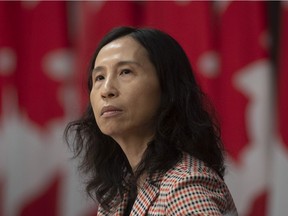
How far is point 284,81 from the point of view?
1.76m

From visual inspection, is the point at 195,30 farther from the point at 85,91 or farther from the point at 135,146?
the point at 135,146

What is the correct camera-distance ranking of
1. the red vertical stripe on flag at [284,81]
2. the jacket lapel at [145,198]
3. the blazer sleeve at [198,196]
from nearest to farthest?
the blazer sleeve at [198,196] < the jacket lapel at [145,198] < the red vertical stripe on flag at [284,81]

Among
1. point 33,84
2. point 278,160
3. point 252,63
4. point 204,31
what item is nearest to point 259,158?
point 278,160

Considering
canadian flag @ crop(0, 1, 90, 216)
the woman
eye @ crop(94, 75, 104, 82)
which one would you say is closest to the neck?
the woman

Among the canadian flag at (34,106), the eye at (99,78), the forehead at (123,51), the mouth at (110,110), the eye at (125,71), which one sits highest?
the forehead at (123,51)

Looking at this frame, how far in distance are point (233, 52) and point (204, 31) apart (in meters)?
0.12

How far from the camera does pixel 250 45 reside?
1845 mm

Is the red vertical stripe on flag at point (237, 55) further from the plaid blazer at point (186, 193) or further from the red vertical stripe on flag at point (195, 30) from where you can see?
the plaid blazer at point (186, 193)

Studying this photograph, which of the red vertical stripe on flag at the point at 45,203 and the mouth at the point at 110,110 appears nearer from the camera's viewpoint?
the mouth at the point at 110,110

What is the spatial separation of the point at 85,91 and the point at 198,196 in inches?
44.2

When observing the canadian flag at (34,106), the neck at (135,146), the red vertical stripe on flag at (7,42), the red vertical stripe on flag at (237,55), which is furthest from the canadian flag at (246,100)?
the neck at (135,146)

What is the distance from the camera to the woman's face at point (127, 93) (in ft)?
3.01

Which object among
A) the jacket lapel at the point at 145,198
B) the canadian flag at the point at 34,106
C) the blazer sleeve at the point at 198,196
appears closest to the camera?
the blazer sleeve at the point at 198,196

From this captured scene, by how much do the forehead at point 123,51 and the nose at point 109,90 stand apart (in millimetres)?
48
